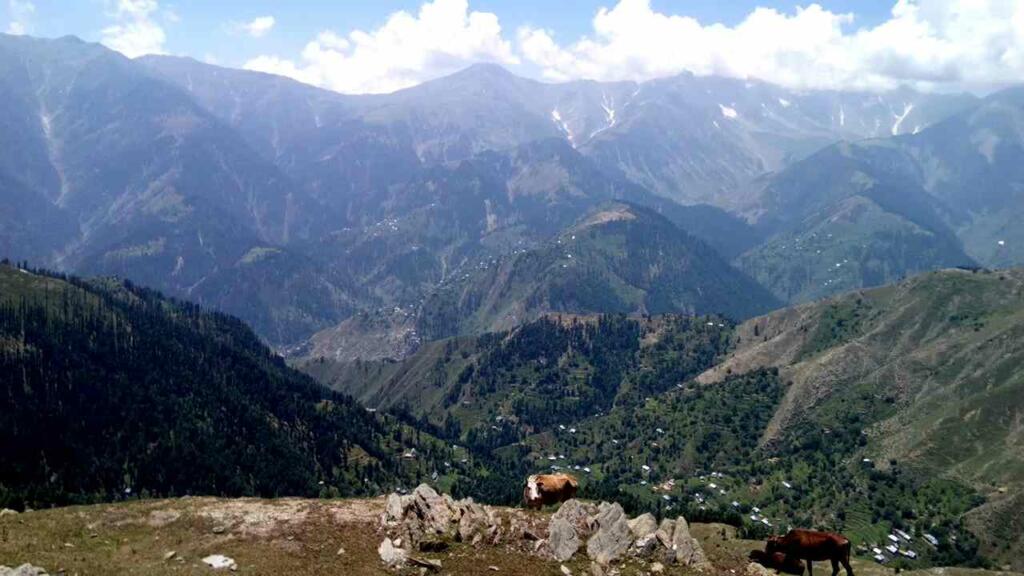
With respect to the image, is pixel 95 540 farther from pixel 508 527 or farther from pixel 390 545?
pixel 508 527

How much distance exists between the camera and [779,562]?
185 ft

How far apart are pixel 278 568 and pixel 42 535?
20.7 m

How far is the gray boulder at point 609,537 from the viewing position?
2169 inches

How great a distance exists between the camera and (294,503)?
64.8m

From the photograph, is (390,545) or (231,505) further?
(231,505)

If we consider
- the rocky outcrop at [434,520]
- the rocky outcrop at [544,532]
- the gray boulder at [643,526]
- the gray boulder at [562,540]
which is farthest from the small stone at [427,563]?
the gray boulder at [643,526]

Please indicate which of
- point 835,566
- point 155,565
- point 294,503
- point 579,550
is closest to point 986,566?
point 835,566

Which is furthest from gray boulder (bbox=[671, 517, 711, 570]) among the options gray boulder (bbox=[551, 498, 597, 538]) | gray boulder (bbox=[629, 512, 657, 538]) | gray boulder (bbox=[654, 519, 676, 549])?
gray boulder (bbox=[551, 498, 597, 538])

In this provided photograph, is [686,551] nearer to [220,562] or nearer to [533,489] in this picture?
[533,489]

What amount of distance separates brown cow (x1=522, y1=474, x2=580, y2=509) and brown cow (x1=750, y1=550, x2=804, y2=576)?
1863 centimetres

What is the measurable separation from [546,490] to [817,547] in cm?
2536

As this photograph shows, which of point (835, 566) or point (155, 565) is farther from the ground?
point (155, 565)

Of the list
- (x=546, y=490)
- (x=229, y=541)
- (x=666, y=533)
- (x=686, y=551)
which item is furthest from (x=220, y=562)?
(x=686, y=551)

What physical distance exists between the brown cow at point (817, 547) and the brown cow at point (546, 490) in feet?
69.1
